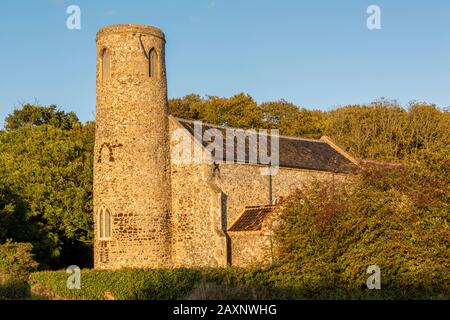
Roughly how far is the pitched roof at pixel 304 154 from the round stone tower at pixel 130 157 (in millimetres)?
2028

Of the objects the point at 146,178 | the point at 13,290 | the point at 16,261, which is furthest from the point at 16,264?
the point at 146,178

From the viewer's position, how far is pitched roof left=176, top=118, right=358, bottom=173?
32.3 metres

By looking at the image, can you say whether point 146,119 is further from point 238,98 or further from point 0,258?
point 238,98

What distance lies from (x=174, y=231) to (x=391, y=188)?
12088mm

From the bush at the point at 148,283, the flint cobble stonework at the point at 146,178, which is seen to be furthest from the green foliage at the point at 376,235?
the flint cobble stonework at the point at 146,178

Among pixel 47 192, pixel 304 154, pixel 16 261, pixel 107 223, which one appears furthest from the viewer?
pixel 47 192

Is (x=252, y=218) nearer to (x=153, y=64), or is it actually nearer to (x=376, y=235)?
(x=153, y=64)

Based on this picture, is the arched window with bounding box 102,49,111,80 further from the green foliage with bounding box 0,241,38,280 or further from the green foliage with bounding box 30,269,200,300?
the green foliage with bounding box 30,269,200,300

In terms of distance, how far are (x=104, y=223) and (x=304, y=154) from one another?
11.5m

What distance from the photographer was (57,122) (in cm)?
5988

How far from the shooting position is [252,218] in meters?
28.8

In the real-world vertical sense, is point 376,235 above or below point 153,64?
below

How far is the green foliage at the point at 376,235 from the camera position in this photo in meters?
20.1
